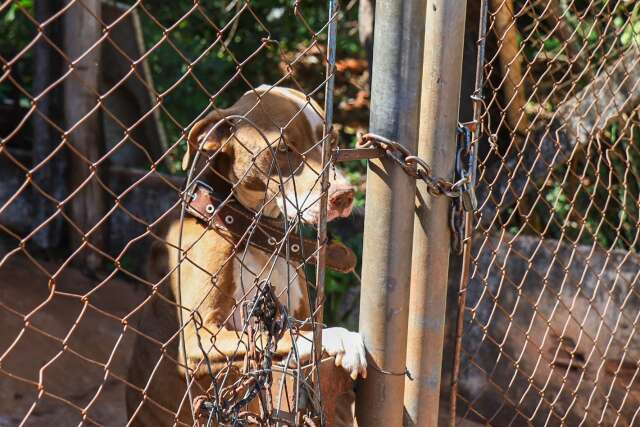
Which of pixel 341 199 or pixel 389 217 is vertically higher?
pixel 341 199

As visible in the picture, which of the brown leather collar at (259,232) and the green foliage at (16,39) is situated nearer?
the brown leather collar at (259,232)

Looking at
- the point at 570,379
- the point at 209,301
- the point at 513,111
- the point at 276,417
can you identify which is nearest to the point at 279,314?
the point at 276,417

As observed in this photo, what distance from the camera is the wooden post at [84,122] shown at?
5.57 meters

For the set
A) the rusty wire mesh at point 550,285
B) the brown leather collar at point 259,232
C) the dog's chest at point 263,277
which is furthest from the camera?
the rusty wire mesh at point 550,285

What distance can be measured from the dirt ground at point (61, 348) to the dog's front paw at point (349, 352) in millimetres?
1968

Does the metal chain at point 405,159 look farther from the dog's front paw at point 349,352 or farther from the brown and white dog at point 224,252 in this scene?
the brown and white dog at point 224,252

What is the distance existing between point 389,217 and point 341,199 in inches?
24.8

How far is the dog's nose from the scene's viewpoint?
8.33ft

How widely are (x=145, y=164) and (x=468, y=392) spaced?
334 cm

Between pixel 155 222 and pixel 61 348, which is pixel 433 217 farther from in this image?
pixel 61 348

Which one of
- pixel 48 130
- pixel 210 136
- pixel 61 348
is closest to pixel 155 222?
pixel 210 136

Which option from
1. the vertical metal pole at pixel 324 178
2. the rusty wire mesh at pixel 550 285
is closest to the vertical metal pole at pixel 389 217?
the vertical metal pole at pixel 324 178

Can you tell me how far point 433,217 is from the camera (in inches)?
79.6

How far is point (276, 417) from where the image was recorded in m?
1.80
